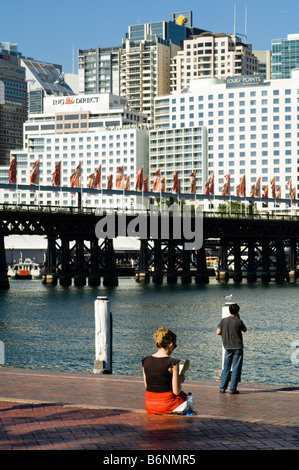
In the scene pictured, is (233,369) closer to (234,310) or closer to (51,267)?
(234,310)

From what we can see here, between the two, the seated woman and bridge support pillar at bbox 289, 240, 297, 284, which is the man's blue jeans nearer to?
the seated woman

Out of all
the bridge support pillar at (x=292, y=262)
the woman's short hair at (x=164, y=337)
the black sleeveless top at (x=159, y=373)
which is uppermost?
the woman's short hair at (x=164, y=337)

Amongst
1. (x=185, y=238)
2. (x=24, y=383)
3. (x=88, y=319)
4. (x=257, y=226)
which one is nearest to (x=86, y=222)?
(x=185, y=238)

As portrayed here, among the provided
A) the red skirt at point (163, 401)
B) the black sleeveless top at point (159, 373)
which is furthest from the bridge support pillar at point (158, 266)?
the black sleeveless top at point (159, 373)

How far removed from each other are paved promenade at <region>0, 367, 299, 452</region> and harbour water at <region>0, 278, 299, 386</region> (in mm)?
13545

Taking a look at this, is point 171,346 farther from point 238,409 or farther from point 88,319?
point 88,319

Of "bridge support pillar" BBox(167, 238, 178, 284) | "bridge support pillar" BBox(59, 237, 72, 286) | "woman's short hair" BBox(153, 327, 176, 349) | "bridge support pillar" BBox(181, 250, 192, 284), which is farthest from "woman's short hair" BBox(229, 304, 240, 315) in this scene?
"bridge support pillar" BBox(181, 250, 192, 284)

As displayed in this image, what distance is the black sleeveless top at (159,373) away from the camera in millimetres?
16812

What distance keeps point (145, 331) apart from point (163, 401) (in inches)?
1651

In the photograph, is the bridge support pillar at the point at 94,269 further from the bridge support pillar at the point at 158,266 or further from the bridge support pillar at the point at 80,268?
the bridge support pillar at the point at 158,266

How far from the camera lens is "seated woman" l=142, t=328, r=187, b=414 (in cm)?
1666

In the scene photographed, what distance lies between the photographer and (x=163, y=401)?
17.2m

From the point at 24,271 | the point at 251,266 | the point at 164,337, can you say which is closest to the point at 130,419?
the point at 164,337
